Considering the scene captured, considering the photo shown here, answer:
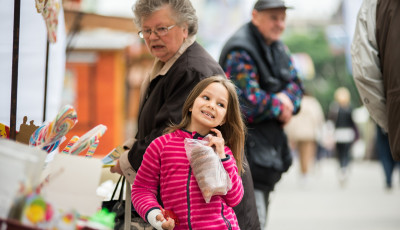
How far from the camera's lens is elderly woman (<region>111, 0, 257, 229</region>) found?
3.36 metres

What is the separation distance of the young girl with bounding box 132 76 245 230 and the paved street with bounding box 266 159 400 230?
14.2 feet

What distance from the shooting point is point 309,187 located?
1366 cm

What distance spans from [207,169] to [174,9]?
3.41ft

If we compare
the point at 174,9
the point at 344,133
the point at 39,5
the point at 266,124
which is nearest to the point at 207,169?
the point at 174,9

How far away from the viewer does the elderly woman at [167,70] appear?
3.36 m

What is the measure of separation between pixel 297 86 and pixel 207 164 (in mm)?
2155

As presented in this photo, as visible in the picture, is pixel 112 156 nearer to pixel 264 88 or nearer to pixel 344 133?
pixel 264 88

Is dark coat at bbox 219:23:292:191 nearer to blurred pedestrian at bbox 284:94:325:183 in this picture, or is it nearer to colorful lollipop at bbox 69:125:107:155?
colorful lollipop at bbox 69:125:107:155

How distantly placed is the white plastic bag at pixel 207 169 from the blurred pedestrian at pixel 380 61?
47.9 inches

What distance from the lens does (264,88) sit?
4.70 meters

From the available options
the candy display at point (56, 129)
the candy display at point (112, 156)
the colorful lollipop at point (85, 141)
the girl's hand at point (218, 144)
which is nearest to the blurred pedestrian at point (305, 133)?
the candy display at point (112, 156)

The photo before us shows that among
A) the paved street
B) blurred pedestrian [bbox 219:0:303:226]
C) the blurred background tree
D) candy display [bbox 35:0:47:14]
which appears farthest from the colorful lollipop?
the blurred background tree

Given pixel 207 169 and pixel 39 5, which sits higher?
pixel 39 5

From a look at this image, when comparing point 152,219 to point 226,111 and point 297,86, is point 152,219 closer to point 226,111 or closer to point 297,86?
point 226,111
